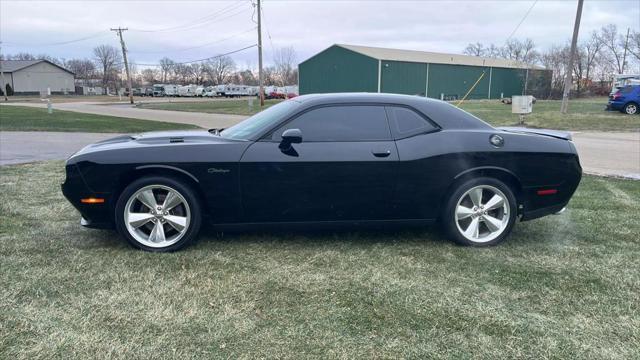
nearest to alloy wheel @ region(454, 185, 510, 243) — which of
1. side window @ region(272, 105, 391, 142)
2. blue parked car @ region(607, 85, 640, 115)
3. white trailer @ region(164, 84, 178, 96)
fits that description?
side window @ region(272, 105, 391, 142)

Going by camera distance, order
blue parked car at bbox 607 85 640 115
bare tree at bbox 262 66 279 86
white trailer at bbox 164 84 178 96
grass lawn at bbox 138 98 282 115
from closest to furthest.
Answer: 1. blue parked car at bbox 607 85 640 115
2. grass lawn at bbox 138 98 282 115
3. white trailer at bbox 164 84 178 96
4. bare tree at bbox 262 66 279 86

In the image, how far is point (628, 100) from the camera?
72.3 feet

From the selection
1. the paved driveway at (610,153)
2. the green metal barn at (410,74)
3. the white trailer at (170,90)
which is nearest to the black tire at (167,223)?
the paved driveway at (610,153)

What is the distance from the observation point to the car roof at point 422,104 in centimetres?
434

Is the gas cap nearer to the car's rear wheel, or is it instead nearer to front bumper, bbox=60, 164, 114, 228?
front bumper, bbox=60, 164, 114, 228

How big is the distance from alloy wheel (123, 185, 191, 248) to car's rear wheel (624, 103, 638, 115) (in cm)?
2460

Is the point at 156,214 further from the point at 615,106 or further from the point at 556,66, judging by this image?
the point at 556,66

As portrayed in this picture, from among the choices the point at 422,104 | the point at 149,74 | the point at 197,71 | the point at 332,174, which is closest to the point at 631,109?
the point at 422,104

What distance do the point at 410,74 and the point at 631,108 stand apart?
25242 mm

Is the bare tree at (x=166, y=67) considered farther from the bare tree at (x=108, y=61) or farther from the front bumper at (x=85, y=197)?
the front bumper at (x=85, y=197)

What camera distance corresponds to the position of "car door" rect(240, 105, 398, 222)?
13.3 feet

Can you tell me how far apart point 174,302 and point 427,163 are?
2480mm

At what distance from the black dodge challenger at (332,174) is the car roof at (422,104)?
0.01 metres

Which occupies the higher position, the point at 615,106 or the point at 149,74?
the point at 149,74
